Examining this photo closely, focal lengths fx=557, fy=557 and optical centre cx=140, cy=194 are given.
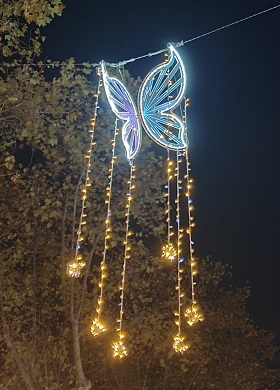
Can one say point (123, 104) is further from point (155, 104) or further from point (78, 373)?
point (78, 373)

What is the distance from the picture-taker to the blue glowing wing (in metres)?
5.80

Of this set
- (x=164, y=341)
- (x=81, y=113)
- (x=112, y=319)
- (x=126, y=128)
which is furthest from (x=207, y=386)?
(x=126, y=128)

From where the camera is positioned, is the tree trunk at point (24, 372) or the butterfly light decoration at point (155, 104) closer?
the butterfly light decoration at point (155, 104)

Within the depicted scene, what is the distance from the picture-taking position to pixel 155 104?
5902 millimetres

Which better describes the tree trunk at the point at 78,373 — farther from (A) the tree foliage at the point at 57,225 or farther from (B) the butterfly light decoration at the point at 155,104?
(B) the butterfly light decoration at the point at 155,104

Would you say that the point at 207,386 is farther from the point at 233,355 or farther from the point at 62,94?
the point at 62,94

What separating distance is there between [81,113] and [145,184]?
6.18 feet

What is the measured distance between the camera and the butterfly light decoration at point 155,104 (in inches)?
229

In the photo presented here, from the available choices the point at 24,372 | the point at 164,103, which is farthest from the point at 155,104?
the point at 24,372

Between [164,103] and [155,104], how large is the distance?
0.42 ft

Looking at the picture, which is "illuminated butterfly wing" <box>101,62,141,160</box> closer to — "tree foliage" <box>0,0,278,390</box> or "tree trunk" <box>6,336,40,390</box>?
"tree foliage" <box>0,0,278,390</box>

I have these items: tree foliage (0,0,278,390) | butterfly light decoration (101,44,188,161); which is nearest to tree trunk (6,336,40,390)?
tree foliage (0,0,278,390)

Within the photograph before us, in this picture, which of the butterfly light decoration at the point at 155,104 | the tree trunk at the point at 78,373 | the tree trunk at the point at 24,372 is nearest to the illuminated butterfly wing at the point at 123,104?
the butterfly light decoration at the point at 155,104

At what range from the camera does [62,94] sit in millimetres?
8742
